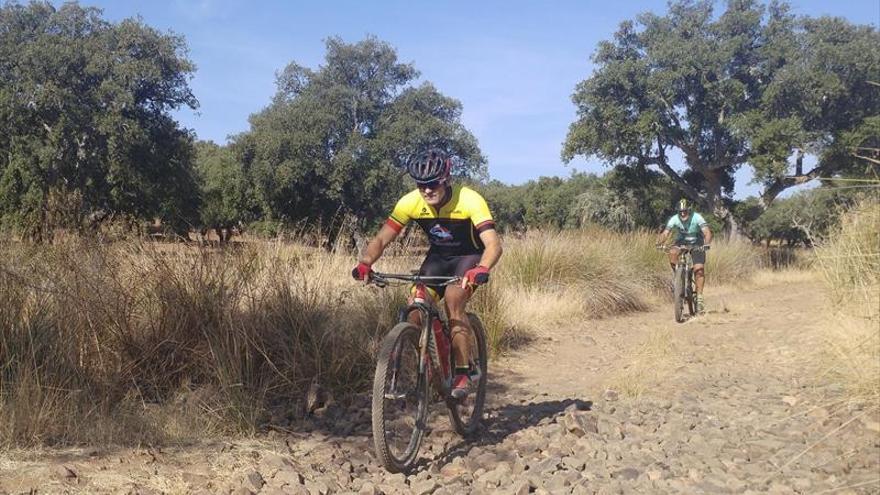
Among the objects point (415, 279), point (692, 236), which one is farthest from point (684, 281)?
point (415, 279)

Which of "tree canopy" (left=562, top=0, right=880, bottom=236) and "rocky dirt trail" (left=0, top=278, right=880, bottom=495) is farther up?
"tree canopy" (left=562, top=0, right=880, bottom=236)

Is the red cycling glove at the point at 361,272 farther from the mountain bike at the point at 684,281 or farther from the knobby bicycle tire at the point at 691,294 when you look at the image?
the knobby bicycle tire at the point at 691,294

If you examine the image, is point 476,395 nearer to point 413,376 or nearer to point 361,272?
point 413,376

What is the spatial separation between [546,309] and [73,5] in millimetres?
24118

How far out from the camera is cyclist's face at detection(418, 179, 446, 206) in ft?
15.2

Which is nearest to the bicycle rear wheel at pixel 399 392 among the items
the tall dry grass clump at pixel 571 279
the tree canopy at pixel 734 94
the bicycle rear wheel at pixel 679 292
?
the tall dry grass clump at pixel 571 279

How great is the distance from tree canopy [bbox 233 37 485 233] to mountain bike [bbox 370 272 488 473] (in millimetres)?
25424

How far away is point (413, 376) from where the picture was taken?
183 inches

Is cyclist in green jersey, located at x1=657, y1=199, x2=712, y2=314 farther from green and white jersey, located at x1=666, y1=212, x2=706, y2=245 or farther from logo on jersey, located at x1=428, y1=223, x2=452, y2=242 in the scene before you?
logo on jersey, located at x1=428, y1=223, x2=452, y2=242

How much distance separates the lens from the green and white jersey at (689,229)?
11273 mm

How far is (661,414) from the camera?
5.07m

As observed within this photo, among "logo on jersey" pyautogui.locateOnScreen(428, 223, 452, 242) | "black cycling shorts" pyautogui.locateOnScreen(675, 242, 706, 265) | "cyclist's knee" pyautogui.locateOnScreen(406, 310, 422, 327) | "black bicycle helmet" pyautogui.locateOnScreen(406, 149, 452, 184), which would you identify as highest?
"black bicycle helmet" pyautogui.locateOnScreen(406, 149, 452, 184)

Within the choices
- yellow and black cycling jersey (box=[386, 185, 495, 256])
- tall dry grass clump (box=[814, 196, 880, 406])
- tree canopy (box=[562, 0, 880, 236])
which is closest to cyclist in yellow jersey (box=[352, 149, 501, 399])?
yellow and black cycling jersey (box=[386, 185, 495, 256])

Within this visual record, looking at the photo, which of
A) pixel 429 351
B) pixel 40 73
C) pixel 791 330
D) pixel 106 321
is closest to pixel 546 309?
pixel 791 330
